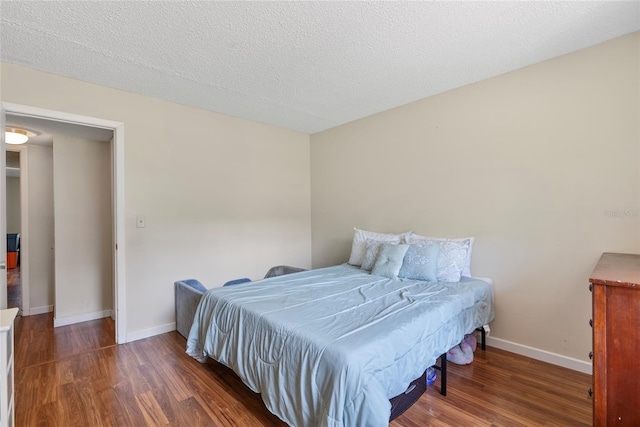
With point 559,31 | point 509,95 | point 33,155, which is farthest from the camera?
point 33,155

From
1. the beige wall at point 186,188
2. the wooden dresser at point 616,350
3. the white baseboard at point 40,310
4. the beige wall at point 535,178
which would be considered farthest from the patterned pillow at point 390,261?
the white baseboard at point 40,310

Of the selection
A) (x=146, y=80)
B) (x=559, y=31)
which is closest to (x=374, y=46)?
(x=559, y=31)

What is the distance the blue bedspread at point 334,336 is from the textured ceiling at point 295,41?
5.76 feet

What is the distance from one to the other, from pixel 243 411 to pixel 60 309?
111 inches

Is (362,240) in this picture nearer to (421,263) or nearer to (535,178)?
(421,263)

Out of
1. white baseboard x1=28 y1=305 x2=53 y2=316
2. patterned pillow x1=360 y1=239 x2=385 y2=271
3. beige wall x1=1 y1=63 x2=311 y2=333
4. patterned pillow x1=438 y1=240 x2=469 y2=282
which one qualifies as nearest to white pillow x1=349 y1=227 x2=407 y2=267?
patterned pillow x1=360 y1=239 x2=385 y2=271

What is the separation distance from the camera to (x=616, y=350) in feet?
3.83

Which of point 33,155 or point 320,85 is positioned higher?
point 320,85

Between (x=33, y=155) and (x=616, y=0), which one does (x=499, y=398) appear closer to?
(x=616, y=0)

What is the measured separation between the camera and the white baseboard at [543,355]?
2.15 metres

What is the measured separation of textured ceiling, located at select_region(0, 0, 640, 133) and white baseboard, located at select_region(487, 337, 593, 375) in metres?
2.29

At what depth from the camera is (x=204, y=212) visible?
10.8 ft

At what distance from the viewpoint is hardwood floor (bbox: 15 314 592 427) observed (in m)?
1.70

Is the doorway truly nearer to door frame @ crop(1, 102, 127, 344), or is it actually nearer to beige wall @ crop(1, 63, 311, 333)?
door frame @ crop(1, 102, 127, 344)
